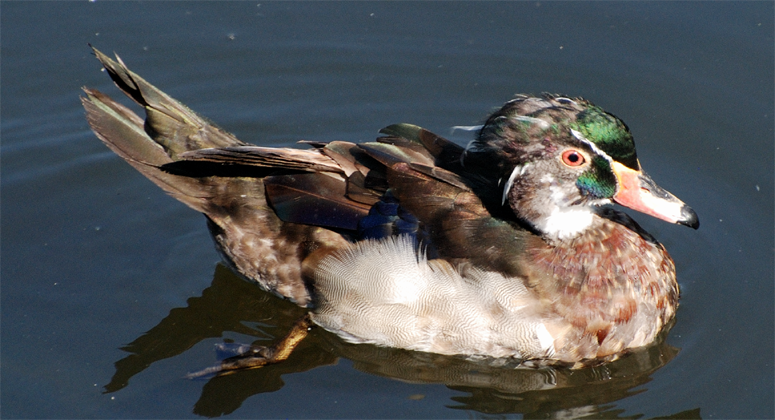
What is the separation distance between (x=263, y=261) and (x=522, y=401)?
186 cm

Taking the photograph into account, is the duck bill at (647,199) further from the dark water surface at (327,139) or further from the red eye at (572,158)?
the dark water surface at (327,139)

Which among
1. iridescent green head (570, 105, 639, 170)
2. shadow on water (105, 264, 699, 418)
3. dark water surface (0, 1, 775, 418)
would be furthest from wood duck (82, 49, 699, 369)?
dark water surface (0, 1, 775, 418)

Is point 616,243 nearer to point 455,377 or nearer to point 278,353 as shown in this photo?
point 455,377

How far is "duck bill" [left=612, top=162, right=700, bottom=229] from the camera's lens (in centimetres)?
516

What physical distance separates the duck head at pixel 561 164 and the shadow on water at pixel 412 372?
90 centimetres

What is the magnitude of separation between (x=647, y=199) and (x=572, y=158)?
553 millimetres

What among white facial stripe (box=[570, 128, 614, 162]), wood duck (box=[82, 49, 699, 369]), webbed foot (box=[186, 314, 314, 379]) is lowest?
webbed foot (box=[186, 314, 314, 379])

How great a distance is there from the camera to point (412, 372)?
550 centimetres

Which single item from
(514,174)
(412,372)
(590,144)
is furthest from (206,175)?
(590,144)

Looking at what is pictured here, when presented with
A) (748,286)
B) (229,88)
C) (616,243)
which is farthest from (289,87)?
(748,286)

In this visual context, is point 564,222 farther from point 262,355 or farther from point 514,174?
point 262,355

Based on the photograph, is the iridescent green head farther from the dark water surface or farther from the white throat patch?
the dark water surface

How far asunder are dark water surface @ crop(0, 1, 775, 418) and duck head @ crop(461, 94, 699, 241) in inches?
39.4

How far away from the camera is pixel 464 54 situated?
8070 millimetres
